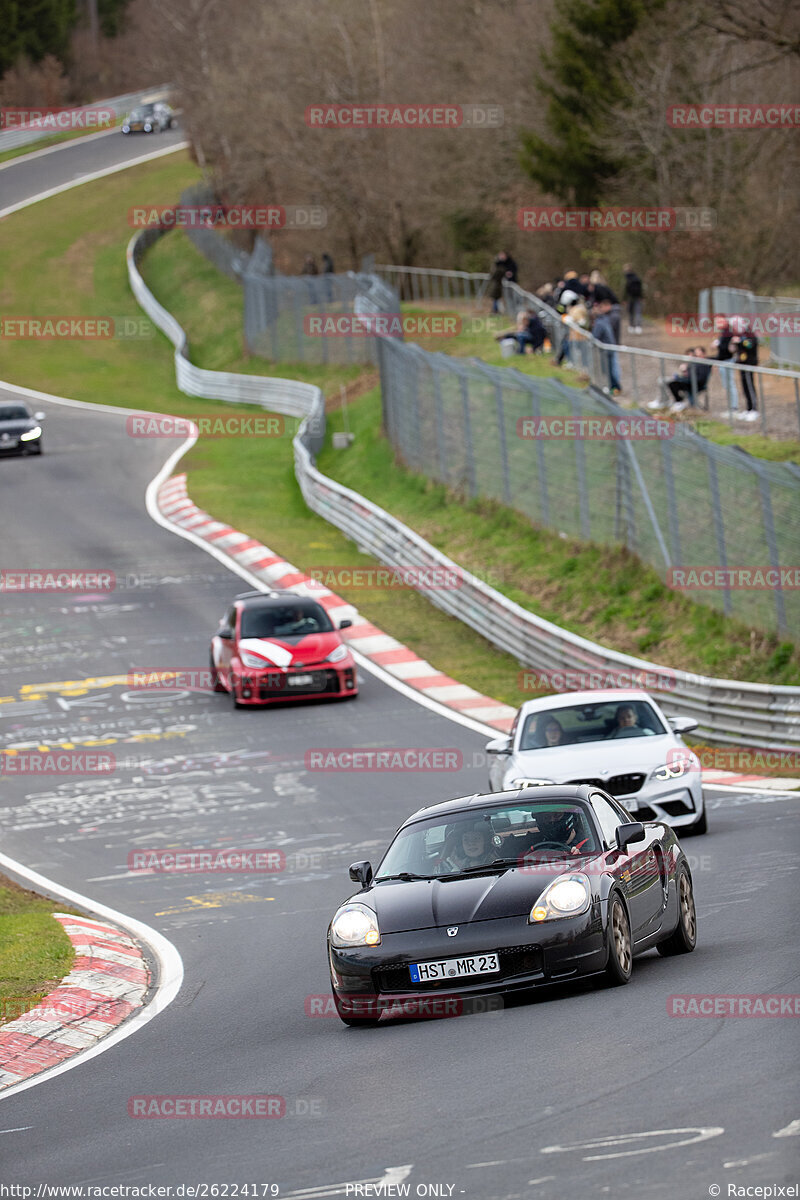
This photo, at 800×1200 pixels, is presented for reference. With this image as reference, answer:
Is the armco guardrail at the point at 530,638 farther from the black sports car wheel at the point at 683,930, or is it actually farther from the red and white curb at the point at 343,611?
the black sports car wheel at the point at 683,930

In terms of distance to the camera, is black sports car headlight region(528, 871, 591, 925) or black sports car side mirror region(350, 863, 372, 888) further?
black sports car side mirror region(350, 863, 372, 888)

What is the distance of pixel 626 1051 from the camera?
7.77m

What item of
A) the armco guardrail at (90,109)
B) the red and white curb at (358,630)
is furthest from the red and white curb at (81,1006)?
the armco guardrail at (90,109)

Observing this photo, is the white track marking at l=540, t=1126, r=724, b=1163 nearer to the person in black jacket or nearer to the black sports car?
the black sports car

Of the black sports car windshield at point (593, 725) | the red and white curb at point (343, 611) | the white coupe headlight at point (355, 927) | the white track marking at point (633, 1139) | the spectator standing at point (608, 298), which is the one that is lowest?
the red and white curb at point (343, 611)

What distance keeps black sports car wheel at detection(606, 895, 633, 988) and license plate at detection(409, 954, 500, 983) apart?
691mm

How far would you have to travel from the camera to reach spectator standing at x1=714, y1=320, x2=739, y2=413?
26203mm

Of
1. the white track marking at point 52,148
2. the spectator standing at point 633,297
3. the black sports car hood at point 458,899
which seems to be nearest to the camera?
the black sports car hood at point 458,899

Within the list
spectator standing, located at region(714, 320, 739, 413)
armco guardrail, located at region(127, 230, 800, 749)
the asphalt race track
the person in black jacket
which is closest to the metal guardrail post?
armco guardrail, located at region(127, 230, 800, 749)

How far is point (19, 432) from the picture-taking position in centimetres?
4691

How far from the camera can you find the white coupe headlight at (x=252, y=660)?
951 inches

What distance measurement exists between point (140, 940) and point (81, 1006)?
8.00ft

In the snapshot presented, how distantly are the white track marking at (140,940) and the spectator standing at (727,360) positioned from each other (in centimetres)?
1378

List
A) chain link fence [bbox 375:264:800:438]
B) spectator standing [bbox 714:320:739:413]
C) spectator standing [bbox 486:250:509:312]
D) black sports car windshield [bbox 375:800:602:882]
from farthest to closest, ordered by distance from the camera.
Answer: spectator standing [bbox 486:250:509:312]
spectator standing [bbox 714:320:739:413]
chain link fence [bbox 375:264:800:438]
black sports car windshield [bbox 375:800:602:882]
